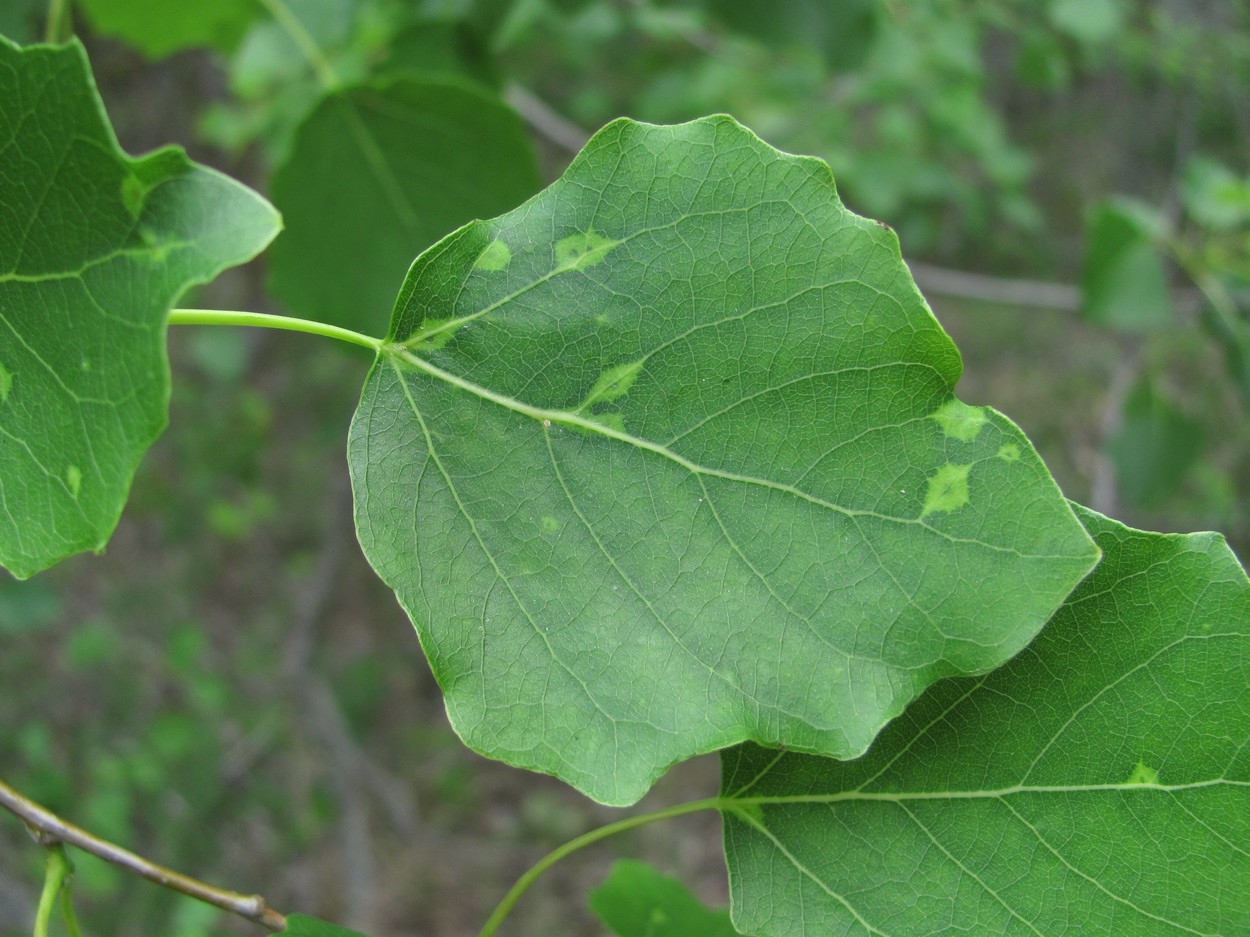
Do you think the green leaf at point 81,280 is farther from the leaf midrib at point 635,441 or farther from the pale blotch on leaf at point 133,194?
the leaf midrib at point 635,441

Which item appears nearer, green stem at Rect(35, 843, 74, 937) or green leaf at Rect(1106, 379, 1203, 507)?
green stem at Rect(35, 843, 74, 937)

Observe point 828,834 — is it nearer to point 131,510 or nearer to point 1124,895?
point 1124,895

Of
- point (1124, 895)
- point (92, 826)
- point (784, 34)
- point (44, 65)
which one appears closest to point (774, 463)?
point (1124, 895)

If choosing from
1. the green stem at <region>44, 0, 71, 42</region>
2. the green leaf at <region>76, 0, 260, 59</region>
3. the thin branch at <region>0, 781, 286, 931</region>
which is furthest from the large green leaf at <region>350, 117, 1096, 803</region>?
the green leaf at <region>76, 0, 260, 59</region>

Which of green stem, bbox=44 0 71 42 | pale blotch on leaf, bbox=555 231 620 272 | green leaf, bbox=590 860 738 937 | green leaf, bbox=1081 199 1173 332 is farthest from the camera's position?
green leaf, bbox=1081 199 1173 332

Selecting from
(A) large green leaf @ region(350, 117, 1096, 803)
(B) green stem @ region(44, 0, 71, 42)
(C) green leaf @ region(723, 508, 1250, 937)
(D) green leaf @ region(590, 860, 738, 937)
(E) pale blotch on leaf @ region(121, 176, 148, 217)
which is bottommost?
(D) green leaf @ region(590, 860, 738, 937)

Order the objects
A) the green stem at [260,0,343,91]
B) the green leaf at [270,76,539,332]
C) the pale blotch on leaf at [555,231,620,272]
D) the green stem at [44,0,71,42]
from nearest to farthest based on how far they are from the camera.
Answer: the pale blotch on leaf at [555,231,620,272]
the green stem at [44,0,71,42]
the green leaf at [270,76,539,332]
the green stem at [260,0,343,91]

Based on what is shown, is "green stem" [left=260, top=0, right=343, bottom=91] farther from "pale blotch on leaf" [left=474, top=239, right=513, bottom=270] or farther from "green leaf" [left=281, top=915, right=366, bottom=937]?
"green leaf" [left=281, top=915, right=366, bottom=937]

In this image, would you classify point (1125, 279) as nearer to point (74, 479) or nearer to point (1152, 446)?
point (1152, 446)
